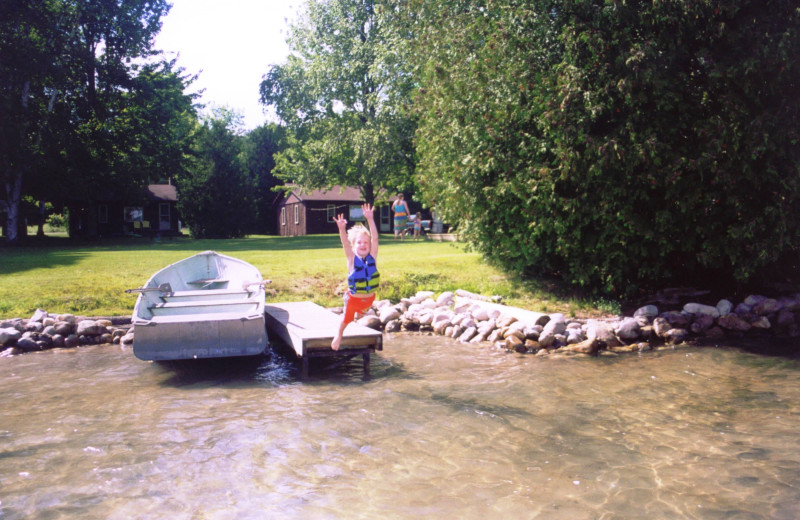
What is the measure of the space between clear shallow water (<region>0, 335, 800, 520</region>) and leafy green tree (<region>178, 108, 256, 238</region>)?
3094 cm

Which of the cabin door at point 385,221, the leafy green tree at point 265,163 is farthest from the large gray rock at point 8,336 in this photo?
the leafy green tree at point 265,163

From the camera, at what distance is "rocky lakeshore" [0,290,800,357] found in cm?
1111

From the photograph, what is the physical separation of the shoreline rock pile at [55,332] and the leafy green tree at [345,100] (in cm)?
1977

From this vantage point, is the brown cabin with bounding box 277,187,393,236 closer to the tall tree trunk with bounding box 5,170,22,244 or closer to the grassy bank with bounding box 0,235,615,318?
the tall tree trunk with bounding box 5,170,22,244

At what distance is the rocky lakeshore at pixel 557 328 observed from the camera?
36.4ft

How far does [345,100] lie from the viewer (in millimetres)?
35562

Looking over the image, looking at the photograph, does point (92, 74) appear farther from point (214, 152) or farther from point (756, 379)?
point (756, 379)

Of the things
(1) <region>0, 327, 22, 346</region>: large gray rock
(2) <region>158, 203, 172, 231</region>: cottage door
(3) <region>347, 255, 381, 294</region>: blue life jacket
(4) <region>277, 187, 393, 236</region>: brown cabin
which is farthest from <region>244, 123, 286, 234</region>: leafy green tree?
(3) <region>347, 255, 381, 294</region>: blue life jacket

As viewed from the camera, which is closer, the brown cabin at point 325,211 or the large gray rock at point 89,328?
the large gray rock at point 89,328

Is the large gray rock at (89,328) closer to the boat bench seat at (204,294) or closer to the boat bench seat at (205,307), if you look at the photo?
the boat bench seat at (204,294)

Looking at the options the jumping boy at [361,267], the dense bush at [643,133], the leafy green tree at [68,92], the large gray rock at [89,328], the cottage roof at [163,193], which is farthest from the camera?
the cottage roof at [163,193]

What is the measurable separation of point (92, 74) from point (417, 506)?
34.0m

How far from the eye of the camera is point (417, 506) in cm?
508

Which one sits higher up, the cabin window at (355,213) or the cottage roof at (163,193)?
the cottage roof at (163,193)
